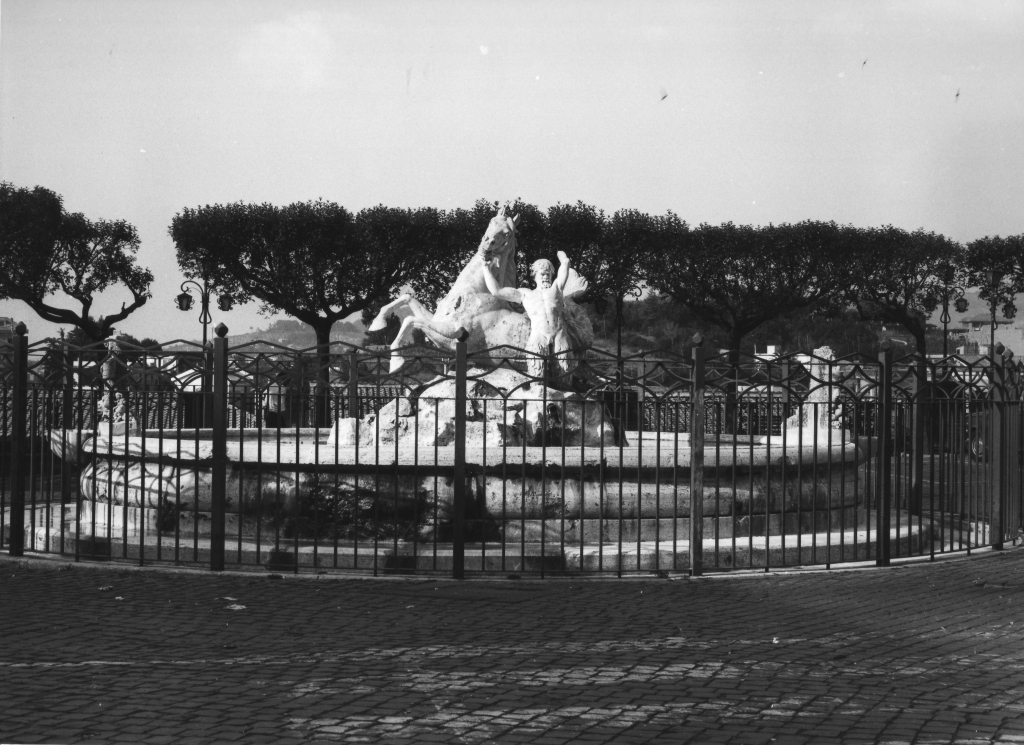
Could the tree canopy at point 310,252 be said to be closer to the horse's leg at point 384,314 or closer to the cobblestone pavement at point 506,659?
the horse's leg at point 384,314

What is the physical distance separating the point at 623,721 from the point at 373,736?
105cm

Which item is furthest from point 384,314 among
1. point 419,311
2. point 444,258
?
point 444,258

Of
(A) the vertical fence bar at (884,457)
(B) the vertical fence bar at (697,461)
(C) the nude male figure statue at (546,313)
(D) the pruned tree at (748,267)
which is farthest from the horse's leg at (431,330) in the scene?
(D) the pruned tree at (748,267)

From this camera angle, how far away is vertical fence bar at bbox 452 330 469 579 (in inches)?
374

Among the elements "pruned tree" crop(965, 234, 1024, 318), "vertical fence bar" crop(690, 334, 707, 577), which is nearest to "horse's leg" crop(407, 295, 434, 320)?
"vertical fence bar" crop(690, 334, 707, 577)

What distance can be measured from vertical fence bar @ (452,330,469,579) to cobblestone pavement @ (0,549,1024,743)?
0.35 metres

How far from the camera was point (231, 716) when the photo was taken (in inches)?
209

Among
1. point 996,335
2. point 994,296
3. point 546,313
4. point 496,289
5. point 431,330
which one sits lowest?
point 431,330

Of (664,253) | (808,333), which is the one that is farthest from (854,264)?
(808,333)

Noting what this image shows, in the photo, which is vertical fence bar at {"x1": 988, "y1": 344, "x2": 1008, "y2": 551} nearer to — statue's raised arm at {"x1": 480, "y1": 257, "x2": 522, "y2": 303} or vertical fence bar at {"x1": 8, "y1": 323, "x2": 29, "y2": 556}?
statue's raised arm at {"x1": 480, "y1": 257, "x2": 522, "y2": 303}

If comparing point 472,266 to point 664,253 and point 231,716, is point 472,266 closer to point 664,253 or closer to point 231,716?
point 231,716

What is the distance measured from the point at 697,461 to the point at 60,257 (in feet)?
125

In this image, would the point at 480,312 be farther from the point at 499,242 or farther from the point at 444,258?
the point at 444,258

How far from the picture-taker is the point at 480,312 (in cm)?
1491
